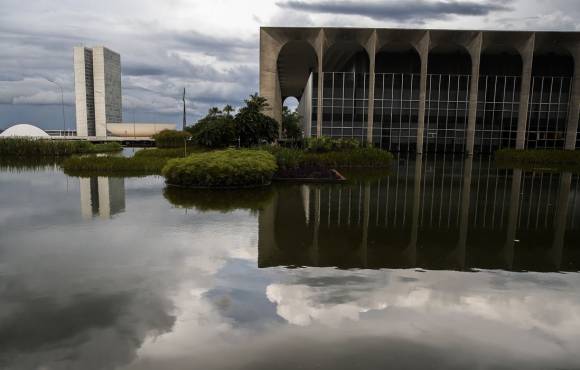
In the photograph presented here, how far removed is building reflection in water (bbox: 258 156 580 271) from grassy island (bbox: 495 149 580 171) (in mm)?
14048

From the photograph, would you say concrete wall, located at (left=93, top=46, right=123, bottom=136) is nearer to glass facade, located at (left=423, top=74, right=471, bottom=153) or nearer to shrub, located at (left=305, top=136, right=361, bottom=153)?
glass facade, located at (left=423, top=74, right=471, bottom=153)

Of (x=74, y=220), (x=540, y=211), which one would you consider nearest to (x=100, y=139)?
(x=74, y=220)

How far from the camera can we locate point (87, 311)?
6375mm

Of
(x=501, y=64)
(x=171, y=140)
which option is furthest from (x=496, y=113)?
(x=171, y=140)

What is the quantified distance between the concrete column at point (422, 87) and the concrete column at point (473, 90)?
14.9ft

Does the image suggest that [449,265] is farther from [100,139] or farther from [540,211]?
[100,139]

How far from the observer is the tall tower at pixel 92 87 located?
12344cm

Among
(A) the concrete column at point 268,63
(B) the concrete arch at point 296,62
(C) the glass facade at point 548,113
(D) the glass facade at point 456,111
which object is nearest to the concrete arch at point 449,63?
(D) the glass facade at point 456,111

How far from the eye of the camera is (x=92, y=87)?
426 feet

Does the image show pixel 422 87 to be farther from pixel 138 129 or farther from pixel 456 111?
pixel 138 129

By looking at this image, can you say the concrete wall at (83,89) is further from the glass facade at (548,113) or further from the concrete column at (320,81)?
the glass facade at (548,113)

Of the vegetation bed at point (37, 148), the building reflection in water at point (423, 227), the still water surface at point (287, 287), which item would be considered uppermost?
the vegetation bed at point (37, 148)

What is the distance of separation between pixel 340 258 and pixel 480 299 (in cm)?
294

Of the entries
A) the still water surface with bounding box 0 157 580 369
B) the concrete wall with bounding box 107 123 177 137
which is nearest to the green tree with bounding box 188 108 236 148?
the still water surface with bounding box 0 157 580 369
